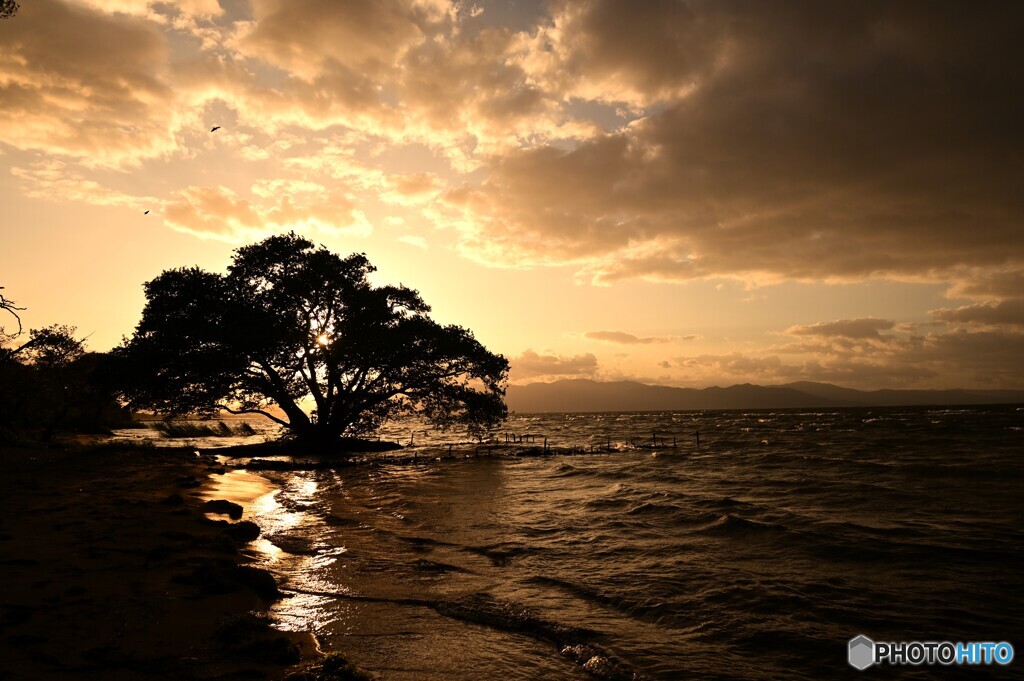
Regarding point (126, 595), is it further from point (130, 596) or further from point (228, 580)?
point (228, 580)

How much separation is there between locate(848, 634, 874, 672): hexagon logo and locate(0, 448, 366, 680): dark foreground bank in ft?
21.8

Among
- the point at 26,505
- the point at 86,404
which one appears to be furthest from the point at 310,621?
the point at 86,404

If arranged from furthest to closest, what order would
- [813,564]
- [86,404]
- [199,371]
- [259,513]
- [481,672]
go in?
[86,404]
[199,371]
[259,513]
[813,564]
[481,672]

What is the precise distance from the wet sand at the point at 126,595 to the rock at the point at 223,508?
934 mm

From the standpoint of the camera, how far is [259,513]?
15.8m

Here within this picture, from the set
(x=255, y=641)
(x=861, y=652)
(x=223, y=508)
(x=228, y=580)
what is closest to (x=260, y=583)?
(x=228, y=580)

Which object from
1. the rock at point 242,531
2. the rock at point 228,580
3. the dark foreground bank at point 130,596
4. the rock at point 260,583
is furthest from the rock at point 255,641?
the rock at point 242,531

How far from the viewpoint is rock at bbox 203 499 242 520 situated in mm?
14339

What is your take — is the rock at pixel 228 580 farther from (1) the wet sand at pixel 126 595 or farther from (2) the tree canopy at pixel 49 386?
(2) the tree canopy at pixel 49 386

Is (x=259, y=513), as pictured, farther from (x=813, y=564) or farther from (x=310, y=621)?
(x=813, y=564)

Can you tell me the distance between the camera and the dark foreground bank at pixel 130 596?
5.05 m

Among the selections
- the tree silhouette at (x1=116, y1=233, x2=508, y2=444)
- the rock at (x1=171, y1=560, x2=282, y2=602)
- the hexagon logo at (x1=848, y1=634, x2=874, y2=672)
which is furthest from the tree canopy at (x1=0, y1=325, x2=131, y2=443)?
the hexagon logo at (x1=848, y1=634, x2=874, y2=672)

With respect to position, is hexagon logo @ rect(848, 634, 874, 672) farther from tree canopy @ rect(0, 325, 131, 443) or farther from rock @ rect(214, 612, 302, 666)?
tree canopy @ rect(0, 325, 131, 443)

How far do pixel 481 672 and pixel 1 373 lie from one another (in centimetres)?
3275
